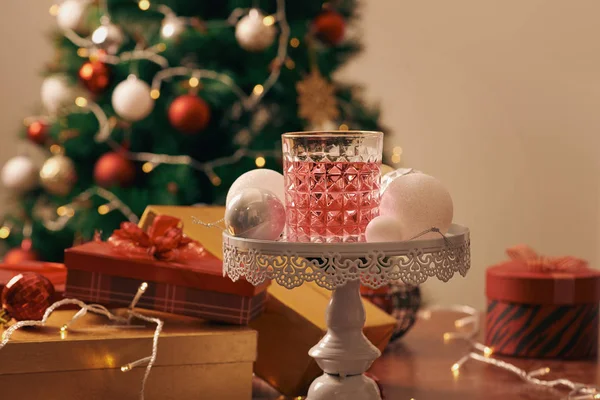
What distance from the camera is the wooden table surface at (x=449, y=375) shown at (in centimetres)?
110

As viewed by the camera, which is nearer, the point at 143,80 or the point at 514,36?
the point at 143,80

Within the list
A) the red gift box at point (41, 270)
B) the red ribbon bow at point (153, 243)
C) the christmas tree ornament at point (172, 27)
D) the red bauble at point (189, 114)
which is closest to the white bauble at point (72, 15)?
the christmas tree ornament at point (172, 27)

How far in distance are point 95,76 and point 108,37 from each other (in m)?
0.12

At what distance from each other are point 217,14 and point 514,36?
46.0 inches

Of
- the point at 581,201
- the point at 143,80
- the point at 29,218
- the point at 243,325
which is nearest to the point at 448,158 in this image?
the point at 581,201

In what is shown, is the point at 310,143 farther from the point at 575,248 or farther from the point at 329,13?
the point at 575,248

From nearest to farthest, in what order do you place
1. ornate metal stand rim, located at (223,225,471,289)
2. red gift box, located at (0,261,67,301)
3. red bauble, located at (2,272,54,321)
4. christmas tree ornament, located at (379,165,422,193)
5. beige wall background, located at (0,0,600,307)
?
ornate metal stand rim, located at (223,225,471,289)
christmas tree ornament, located at (379,165,422,193)
red bauble, located at (2,272,54,321)
red gift box, located at (0,261,67,301)
beige wall background, located at (0,0,600,307)

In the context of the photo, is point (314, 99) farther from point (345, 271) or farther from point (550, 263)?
point (345, 271)

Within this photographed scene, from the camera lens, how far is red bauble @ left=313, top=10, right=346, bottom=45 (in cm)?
206

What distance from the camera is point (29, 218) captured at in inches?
93.1

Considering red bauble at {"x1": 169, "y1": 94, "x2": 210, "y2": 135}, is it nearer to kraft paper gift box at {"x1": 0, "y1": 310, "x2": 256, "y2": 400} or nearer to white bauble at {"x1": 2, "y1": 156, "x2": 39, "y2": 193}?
white bauble at {"x1": 2, "y1": 156, "x2": 39, "y2": 193}

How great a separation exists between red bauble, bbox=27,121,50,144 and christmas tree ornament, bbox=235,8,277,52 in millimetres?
716

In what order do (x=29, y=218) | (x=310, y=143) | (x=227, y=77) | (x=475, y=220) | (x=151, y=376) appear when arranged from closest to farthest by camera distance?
1. (x=310, y=143)
2. (x=151, y=376)
3. (x=227, y=77)
4. (x=29, y=218)
5. (x=475, y=220)

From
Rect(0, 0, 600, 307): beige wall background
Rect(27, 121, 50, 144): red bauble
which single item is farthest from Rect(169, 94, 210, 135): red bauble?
Rect(0, 0, 600, 307): beige wall background
